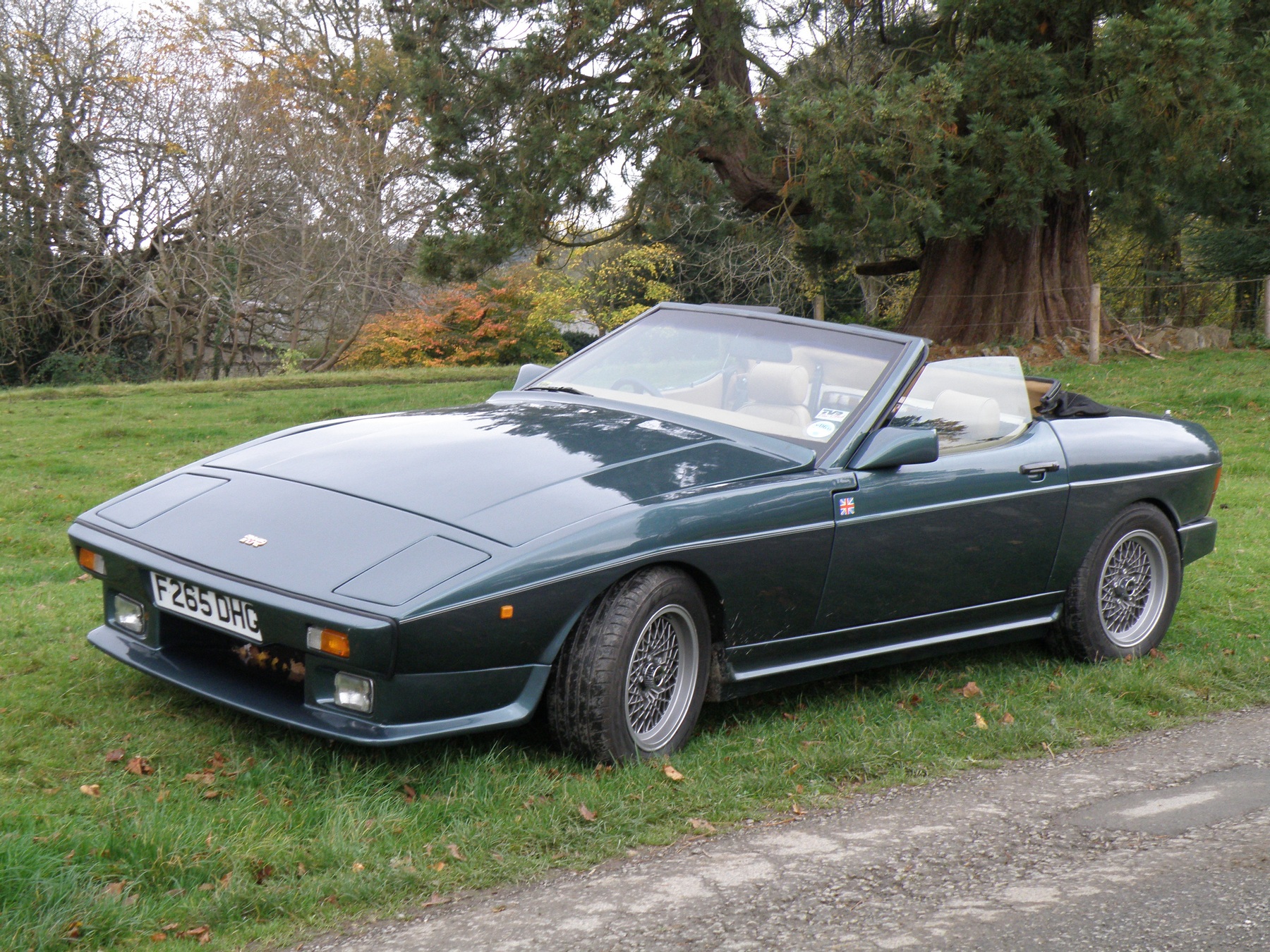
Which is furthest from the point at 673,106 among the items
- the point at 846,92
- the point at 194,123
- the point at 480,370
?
the point at 194,123

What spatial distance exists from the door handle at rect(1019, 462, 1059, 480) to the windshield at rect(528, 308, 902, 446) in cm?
70

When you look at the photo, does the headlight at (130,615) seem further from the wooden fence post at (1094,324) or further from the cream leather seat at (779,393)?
the wooden fence post at (1094,324)

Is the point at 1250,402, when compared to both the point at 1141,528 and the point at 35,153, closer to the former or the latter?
the point at 1141,528

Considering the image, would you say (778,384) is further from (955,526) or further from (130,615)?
(130,615)

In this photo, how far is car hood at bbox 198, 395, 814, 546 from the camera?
366 cm

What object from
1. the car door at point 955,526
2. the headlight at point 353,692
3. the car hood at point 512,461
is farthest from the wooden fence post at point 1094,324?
the headlight at point 353,692

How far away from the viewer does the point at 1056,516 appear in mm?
4949

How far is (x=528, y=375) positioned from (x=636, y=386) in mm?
713

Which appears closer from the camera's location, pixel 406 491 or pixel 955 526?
pixel 406 491

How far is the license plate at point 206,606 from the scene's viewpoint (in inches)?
133

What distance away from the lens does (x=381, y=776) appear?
3.60 meters

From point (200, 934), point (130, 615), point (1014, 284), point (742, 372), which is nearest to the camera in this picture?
point (200, 934)

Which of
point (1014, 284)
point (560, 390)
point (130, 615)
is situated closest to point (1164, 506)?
point (560, 390)

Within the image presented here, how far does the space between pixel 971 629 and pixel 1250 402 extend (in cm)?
1145
